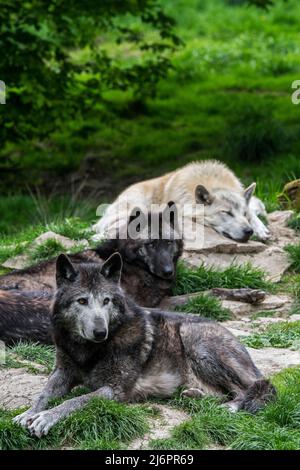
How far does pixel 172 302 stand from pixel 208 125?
9121 millimetres

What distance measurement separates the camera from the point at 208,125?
18375mm

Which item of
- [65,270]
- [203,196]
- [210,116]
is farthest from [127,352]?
[210,116]

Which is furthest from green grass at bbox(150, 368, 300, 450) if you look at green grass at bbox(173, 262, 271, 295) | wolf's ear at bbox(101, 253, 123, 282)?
green grass at bbox(173, 262, 271, 295)

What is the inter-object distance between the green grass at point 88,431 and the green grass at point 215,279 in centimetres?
410

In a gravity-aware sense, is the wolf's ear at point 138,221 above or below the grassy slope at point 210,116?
below

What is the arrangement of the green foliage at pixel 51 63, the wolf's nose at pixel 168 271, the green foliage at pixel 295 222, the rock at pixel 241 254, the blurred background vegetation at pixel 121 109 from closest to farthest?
the wolf's nose at pixel 168 271 < the rock at pixel 241 254 < the green foliage at pixel 295 222 < the green foliage at pixel 51 63 < the blurred background vegetation at pixel 121 109

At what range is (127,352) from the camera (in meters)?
6.73

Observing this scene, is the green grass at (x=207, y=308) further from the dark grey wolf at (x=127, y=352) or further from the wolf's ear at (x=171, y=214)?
the dark grey wolf at (x=127, y=352)

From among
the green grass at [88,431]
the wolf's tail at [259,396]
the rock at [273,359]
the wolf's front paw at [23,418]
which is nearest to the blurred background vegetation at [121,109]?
the rock at [273,359]

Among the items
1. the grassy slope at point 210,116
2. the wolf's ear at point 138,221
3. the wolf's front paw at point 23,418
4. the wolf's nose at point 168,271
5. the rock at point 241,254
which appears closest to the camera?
the wolf's front paw at point 23,418

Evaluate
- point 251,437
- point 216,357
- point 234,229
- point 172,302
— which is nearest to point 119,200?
point 234,229

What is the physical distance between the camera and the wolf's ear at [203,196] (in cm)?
1220

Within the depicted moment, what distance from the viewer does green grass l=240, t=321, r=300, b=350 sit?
8242mm

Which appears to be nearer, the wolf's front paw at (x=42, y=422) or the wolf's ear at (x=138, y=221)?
the wolf's front paw at (x=42, y=422)
